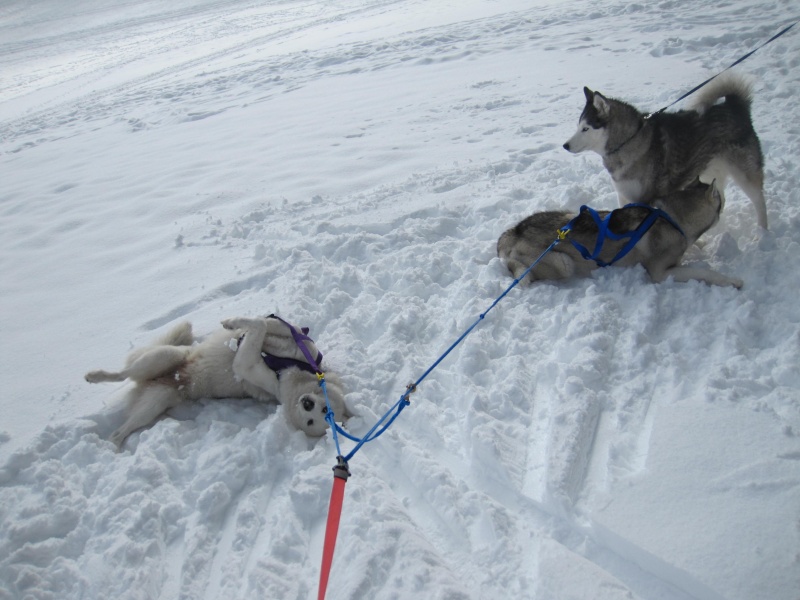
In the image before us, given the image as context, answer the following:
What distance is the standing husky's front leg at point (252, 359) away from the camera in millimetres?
3479

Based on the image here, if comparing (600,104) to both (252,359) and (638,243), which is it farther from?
(252,359)

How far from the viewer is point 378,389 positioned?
349cm

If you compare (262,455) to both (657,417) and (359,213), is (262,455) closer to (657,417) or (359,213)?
(657,417)

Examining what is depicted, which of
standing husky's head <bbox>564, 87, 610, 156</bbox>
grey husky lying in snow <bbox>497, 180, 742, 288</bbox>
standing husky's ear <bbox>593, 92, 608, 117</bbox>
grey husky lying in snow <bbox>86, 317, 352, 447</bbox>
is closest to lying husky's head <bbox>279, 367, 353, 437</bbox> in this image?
grey husky lying in snow <bbox>86, 317, 352, 447</bbox>

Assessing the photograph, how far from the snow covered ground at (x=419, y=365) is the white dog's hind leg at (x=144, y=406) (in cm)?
11

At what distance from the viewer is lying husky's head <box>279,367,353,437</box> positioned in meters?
3.19

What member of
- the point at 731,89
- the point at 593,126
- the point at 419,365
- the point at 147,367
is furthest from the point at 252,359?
the point at 731,89

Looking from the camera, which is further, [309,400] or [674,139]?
[674,139]

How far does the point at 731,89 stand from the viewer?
4.19 m

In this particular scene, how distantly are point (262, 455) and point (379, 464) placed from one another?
0.72 m

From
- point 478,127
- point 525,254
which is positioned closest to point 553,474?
point 525,254

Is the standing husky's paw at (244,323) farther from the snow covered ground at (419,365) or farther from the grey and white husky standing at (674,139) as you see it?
the grey and white husky standing at (674,139)

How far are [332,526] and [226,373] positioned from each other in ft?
5.96

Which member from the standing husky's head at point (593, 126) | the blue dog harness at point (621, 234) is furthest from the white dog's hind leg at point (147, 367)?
the standing husky's head at point (593, 126)
